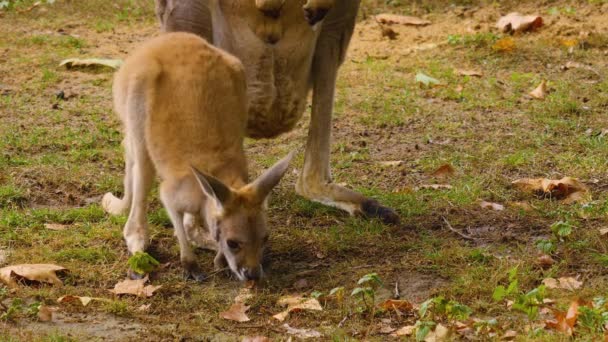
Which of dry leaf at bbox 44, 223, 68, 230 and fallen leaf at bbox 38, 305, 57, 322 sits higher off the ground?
fallen leaf at bbox 38, 305, 57, 322

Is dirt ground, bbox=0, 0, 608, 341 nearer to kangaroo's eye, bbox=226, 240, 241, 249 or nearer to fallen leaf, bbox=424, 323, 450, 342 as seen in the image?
fallen leaf, bbox=424, 323, 450, 342

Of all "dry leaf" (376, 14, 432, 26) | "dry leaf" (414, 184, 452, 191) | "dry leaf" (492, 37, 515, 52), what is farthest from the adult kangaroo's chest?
"dry leaf" (376, 14, 432, 26)

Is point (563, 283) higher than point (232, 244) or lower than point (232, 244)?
lower

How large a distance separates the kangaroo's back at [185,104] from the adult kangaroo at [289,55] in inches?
15.8

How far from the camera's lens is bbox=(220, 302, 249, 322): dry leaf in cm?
424

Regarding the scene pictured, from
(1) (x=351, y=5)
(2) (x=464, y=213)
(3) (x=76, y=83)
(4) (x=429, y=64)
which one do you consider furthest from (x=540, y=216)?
(3) (x=76, y=83)

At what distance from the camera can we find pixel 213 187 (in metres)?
4.29

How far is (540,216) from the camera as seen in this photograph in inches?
212

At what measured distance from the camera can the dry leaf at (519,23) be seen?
8.81 metres

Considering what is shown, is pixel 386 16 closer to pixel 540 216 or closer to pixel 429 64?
pixel 429 64

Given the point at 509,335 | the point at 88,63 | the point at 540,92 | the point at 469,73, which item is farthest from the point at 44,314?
the point at 469,73

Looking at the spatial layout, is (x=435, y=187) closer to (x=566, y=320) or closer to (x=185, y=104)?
(x=185, y=104)

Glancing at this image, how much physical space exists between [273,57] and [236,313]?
1.62m

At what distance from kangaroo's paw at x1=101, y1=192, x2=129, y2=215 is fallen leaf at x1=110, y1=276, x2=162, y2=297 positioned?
819mm
